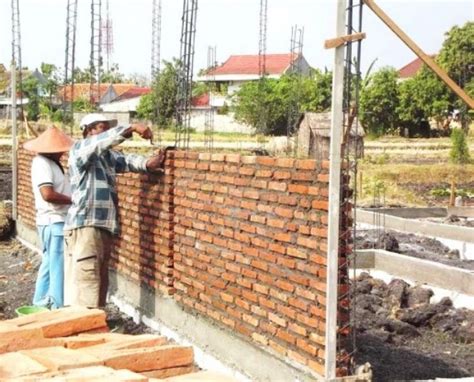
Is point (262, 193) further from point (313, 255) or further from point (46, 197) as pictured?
point (46, 197)

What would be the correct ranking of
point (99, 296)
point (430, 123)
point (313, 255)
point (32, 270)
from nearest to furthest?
1. point (313, 255)
2. point (99, 296)
3. point (32, 270)
4. point (430, 123)

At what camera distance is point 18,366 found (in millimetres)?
3678

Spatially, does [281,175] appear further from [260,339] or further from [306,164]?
[260,339]

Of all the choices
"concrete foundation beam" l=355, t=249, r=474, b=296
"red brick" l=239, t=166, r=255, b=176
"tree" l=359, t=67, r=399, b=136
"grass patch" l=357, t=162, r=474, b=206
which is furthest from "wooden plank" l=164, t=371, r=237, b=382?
"tree" l=359, t=67, r=399, b=136

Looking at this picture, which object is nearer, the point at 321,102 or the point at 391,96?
the point at 321,102

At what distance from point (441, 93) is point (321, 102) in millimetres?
9876

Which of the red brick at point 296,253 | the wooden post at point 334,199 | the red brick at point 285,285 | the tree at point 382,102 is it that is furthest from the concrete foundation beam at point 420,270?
the tree at point 382,102

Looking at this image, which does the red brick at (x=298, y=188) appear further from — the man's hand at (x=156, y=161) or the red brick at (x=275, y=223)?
the man's hand at (x=156, y=161)

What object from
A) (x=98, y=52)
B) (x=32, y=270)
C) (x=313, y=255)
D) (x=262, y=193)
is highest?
(x=98, y=52)

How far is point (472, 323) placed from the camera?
6.82 metres

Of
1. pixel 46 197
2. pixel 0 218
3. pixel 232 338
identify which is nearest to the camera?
pixel 232 338

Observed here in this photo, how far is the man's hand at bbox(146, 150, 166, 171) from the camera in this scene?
6176mm

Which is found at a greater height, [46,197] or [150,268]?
[46,197]

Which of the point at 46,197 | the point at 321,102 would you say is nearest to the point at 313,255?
the point at 46,197
